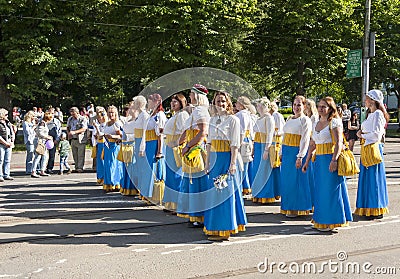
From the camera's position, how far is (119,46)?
26406mm

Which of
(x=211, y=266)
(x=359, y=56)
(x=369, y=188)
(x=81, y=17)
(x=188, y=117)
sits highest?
(x=81, y=17)

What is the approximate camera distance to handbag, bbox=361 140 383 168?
8.52 m

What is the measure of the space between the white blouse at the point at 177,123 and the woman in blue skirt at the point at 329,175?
6.96 feet

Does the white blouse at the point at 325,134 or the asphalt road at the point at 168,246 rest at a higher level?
the white blouse at the point at 325,134

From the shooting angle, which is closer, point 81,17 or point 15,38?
point 15,38

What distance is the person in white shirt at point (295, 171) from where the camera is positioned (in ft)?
28.3

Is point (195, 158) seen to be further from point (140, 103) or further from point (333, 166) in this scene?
point (140, 103)

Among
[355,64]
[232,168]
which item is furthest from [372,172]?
[355,64]

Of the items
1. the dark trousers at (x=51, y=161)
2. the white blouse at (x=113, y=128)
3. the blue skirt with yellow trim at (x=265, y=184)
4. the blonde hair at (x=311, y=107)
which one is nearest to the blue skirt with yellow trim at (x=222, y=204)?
the blonde hair at (x=311, y=107)

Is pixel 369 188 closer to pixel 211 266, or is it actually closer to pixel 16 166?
pixel 211 266

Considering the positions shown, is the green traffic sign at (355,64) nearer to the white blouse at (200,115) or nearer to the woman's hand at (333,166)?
the woman's hand at (333,166)

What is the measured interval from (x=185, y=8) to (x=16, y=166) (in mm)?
11076

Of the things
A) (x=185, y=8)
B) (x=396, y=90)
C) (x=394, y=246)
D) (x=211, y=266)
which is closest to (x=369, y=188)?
(x=394, y=246)

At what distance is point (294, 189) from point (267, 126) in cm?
150
